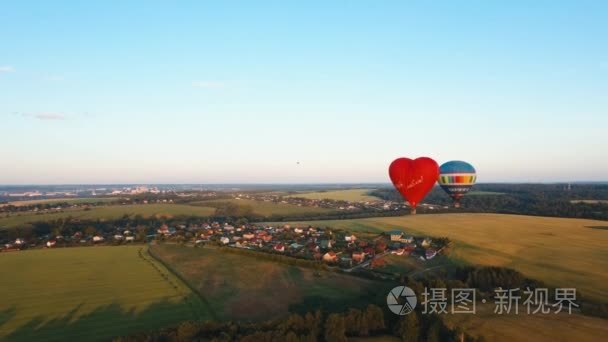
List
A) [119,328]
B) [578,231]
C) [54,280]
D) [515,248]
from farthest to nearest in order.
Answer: [578,231] → [515,248] → [54,280] → [119,328]

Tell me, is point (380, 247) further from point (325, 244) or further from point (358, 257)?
point (325, 244)

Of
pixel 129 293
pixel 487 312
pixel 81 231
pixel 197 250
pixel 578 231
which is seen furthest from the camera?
pixel 81 231

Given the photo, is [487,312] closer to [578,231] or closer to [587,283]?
[587,283]

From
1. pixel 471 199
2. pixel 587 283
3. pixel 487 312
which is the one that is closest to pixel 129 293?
pixel 487 312

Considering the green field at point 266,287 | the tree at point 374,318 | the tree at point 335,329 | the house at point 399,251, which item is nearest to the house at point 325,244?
the house at point 399,251

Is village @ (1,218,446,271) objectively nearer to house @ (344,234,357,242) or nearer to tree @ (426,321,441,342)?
house @ (344,234,357,242)
